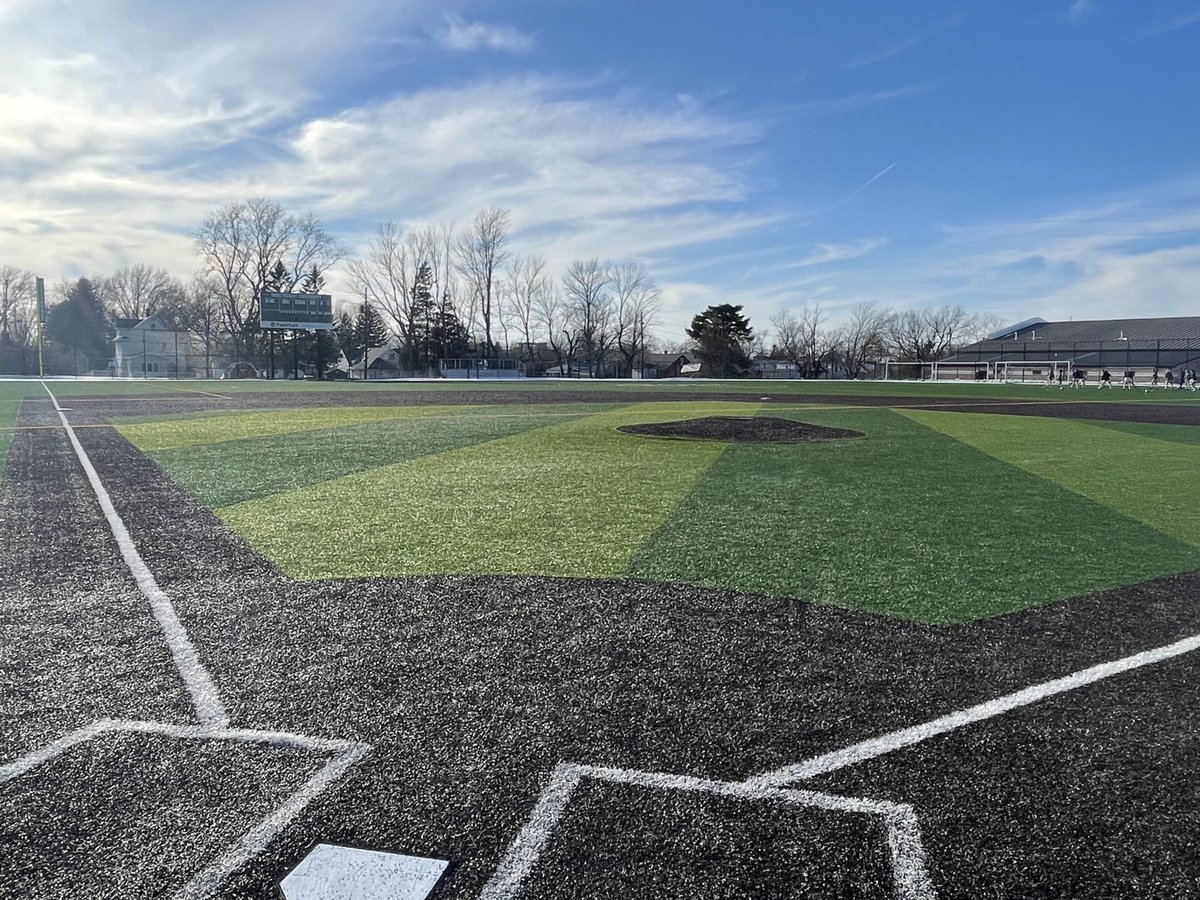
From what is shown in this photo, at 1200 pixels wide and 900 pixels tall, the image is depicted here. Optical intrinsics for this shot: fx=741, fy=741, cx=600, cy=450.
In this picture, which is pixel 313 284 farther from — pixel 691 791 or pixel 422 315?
pixel 691 791

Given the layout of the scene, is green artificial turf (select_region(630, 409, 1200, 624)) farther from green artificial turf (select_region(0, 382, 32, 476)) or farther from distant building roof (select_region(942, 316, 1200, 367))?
distant building roof (select_region(942, 316, 1200, 367))

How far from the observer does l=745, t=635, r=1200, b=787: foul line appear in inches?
108

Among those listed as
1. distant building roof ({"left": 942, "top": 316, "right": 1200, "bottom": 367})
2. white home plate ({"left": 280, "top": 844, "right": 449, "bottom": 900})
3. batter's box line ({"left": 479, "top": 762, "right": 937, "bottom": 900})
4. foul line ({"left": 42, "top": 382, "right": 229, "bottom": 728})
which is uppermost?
distant building roof ({"left": 942, "top": 316, "right": 1200, "bottom": 367})

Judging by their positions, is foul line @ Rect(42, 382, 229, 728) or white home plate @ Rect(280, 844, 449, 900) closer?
white home plate @ Rect(280, 844, 449, 900)

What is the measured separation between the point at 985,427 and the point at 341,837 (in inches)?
705

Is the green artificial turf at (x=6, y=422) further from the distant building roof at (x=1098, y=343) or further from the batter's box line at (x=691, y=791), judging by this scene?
the distant building roof at (x=1098, y=343)

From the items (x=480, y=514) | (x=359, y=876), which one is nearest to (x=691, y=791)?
(x=359, y=876)

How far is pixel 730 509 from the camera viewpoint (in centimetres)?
750

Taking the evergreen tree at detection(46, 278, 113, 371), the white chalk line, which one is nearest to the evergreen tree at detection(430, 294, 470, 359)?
the evergreen tree at detection(46, 278, 113, 371)

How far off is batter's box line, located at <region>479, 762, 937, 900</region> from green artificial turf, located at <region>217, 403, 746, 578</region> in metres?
2.59

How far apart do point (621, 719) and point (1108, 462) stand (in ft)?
36.8

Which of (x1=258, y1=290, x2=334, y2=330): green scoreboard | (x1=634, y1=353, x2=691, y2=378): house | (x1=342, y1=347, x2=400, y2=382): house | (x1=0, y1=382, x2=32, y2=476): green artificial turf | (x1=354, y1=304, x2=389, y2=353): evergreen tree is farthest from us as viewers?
(x1=354, y1=304, x2=389, y2=353): evergreen tree

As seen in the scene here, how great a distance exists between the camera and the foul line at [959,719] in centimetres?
275

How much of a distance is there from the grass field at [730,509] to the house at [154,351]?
67.7 metres
